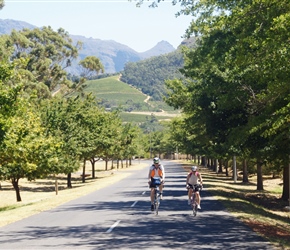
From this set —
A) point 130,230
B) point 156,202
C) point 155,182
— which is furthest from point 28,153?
point 130,230

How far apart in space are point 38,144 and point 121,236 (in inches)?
733

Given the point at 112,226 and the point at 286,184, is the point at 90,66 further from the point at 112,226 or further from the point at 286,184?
the point at 112,226

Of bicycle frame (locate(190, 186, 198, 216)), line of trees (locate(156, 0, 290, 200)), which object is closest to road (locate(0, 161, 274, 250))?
bicycle frame (locate(190, 186, 198, 216))

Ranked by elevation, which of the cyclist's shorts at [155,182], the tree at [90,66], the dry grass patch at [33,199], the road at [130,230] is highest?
the tree at [90,66]

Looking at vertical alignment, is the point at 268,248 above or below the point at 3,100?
below

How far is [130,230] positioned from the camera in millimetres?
14695

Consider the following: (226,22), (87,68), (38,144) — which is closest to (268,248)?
(226,22)

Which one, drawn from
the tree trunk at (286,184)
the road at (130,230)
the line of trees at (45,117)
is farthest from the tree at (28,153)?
the tree trunk at (286,184)

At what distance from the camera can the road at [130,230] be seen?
1216 cm

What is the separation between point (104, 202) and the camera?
2488 centimetres

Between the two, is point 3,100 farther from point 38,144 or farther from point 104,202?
point 38,144

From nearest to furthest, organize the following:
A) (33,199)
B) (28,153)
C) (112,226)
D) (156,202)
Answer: (112,226), (156,202), (28,153), (33,199)

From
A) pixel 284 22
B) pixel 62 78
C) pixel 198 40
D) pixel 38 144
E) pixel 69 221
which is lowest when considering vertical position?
pixel 69 221

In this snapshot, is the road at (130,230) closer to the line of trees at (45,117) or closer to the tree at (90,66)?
the line of trees at (45,117)
